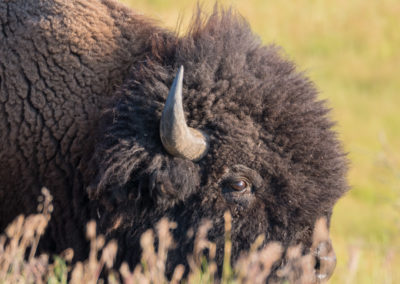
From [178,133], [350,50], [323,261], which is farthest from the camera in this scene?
[350,50]

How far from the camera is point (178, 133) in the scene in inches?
163

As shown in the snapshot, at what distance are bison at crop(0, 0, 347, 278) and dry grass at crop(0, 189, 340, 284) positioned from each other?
12 centimetres

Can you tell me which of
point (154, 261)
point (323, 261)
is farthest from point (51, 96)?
point (323, 261)

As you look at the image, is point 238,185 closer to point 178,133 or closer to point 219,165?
point 219,165

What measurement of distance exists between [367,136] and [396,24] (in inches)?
226

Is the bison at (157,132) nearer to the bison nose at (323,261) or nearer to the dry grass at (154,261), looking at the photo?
the bison nose at (323,261)

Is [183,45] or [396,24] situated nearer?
[183,45]

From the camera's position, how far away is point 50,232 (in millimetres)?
4773

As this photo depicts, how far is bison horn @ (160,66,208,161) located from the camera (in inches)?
157

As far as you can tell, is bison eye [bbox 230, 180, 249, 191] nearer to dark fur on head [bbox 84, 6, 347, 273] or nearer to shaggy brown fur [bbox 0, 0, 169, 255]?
dark fur on head [bbox 84, 6, 347, 273]

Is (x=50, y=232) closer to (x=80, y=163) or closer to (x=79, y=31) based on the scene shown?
(x=80, y=163)

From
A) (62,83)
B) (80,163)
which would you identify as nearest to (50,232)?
(80,163)

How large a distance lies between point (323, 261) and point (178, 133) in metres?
1.14

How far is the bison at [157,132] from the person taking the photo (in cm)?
434
